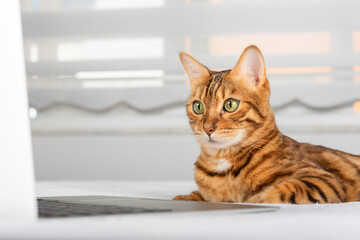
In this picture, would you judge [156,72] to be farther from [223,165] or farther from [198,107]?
[223,165]

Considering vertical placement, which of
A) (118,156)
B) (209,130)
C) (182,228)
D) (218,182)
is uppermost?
(182,228)

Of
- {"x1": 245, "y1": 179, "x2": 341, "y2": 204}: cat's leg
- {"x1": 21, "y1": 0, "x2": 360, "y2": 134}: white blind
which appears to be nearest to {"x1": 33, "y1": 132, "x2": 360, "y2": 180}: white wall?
{"x1": 21, "y1": 0, "x2": 360, "y2": 134}: white blind

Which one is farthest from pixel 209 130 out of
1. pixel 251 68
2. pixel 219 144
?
pixel 251 68

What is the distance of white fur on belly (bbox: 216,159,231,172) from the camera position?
1.21 meters

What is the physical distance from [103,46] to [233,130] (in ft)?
4.77

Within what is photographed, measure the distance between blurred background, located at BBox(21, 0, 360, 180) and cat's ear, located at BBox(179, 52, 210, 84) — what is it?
2.76ft

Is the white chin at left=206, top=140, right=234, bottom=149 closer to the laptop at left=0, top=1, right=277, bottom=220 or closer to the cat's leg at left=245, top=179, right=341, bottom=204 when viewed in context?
the cat's leg at left=245, top=179, right=341, bottom=204

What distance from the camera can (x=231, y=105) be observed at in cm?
122

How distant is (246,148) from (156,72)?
4.21 feet

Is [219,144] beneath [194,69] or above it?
beneath

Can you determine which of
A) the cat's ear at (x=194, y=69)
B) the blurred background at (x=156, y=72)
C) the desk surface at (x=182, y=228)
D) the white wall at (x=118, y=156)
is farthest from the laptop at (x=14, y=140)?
the white wall at (x=118, y=156)

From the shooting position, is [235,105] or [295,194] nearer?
[295,194]

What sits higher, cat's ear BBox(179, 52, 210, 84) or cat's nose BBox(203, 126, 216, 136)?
cat's ear BBox(179, 52, 210, 84)

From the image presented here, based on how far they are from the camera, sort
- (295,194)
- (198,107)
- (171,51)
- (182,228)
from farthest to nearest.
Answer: (171,51) < (198,107) < (295,194) < (182,228)
